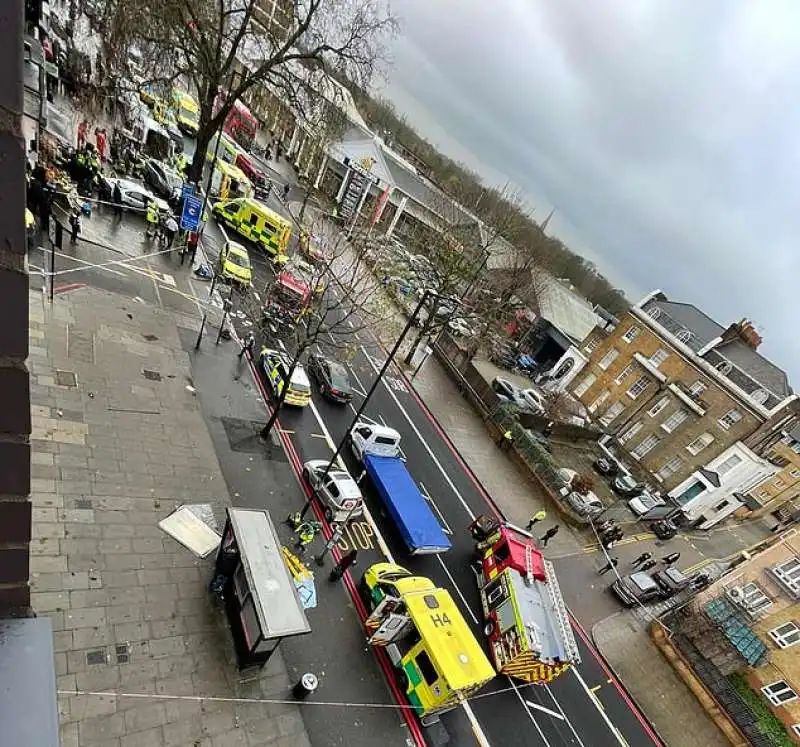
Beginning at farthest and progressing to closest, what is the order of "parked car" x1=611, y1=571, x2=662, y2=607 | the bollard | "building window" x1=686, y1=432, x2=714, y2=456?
"building window" x1=686, y1=432, x2=714, y2=456 → "parked car" x1=611, y1=571, x2=662, y2=607 → the bollard

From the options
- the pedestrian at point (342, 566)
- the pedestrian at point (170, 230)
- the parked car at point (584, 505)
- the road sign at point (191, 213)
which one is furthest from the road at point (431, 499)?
the parked car at point (584, 505)

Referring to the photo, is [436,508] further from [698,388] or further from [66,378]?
[698,388]

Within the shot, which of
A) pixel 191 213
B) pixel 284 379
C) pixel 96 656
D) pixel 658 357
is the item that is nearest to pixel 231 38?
pixel 191 213

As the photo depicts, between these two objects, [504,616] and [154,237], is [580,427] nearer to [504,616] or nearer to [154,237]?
[504,616]

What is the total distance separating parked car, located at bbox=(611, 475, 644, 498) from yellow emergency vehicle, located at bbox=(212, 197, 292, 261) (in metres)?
25.8

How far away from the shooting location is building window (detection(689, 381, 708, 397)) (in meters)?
29.5

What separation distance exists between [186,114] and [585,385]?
40708 mm

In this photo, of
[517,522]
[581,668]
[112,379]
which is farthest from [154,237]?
[581,668]

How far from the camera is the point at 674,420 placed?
101 feet

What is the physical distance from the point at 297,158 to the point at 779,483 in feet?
183

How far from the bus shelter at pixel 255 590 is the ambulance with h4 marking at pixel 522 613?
718cm

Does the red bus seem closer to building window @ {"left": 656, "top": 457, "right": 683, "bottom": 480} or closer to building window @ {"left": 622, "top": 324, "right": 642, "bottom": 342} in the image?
building window @ {"left": 622, "top": 324, "right": 642, "bottom": 342}

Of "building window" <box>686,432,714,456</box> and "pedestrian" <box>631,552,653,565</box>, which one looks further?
"building window" <box>686,432,714,456</box>

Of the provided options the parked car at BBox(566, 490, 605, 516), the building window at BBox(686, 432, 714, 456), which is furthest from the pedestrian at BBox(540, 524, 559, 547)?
the building window at BBox(686, 432, 714, 456)
